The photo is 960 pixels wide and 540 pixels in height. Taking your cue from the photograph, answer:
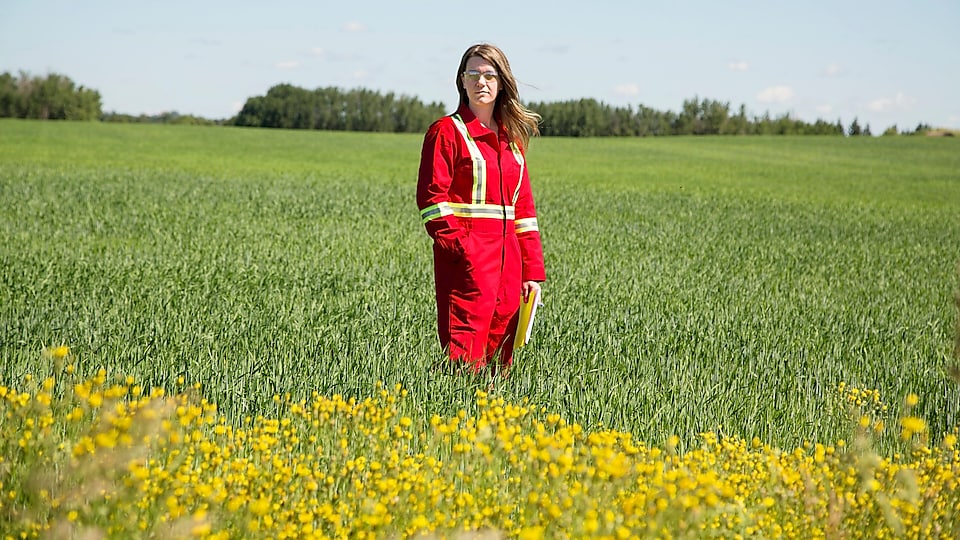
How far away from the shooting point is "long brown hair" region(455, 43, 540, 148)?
4.82 m

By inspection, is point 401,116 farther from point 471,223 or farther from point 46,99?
point 471,223

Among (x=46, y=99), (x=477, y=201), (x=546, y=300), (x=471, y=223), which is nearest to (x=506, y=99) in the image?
(x=477, y=201)

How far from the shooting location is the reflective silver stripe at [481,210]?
4.80m

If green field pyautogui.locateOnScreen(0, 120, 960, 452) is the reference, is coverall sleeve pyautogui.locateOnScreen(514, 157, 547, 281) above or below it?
above

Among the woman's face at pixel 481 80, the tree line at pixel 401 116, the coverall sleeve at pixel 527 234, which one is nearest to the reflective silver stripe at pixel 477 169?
the woman's face at pixel 481 80

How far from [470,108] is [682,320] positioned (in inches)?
137

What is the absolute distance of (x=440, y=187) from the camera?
471 cm

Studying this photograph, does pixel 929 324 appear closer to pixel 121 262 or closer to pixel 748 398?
pixel 748 398

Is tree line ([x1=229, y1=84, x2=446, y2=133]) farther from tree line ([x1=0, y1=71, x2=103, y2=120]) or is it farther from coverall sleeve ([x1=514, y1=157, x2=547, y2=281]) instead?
coverall sleeve ([x1=514, y1=157, x2=547, y2=281])

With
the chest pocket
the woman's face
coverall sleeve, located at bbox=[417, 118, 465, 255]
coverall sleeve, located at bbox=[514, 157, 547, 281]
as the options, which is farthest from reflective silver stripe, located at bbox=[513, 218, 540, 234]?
the woman's face

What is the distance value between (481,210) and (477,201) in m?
0.05

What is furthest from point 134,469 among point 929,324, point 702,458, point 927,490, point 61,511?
point 929,324

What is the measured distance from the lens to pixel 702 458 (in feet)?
12.7

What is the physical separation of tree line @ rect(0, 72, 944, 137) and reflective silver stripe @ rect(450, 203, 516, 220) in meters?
78.5
